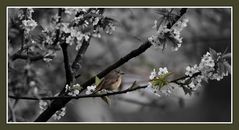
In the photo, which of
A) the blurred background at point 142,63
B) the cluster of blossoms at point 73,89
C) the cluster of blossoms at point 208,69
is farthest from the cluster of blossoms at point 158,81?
the blurred background at point 142,63

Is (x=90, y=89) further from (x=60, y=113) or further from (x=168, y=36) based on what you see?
(x=168, y=36)

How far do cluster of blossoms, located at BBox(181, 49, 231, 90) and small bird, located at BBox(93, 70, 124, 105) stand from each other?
0.40m

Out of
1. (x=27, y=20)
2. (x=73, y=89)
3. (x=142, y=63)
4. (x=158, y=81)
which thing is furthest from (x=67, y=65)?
(x=142, y=63)

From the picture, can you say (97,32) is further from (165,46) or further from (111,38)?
(111,38)

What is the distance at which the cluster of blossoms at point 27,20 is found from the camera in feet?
10.3

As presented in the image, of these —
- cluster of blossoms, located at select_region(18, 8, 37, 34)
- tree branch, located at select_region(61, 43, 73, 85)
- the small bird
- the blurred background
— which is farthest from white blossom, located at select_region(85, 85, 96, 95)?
the blurred background

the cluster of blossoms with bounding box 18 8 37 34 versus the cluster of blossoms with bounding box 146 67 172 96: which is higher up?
the cluster of blossoms with bounding box 18 8 37 34

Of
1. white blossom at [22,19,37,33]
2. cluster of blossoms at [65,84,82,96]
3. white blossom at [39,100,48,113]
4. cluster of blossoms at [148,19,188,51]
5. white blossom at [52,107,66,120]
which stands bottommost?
white blossom at [52,107,66,120]

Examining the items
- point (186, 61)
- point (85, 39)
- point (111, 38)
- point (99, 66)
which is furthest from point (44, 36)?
point (186, 61)

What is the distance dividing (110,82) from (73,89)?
196 mm

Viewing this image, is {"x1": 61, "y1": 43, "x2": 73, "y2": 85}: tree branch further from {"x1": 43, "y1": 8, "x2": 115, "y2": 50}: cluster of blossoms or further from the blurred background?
the blurred background

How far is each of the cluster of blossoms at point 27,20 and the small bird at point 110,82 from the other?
18.3 inches

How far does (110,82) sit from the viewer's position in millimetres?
3098

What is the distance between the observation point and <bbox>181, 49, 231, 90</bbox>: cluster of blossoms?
A: 2886 mm
